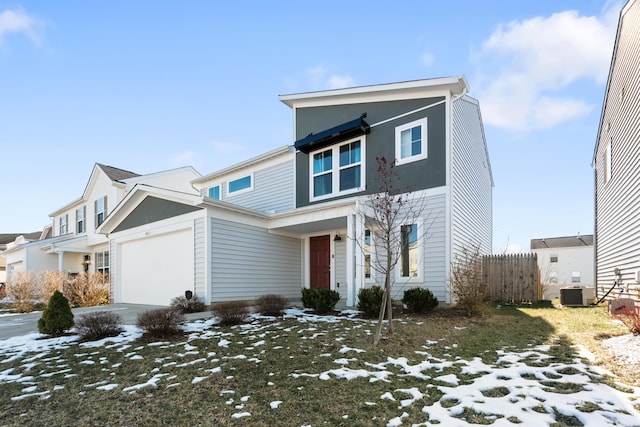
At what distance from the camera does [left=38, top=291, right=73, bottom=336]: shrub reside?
22.9 feet

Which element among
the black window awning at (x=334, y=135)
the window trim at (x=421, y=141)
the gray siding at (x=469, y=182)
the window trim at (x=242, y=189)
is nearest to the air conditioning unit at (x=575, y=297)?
the gray siding at (x=469, y=182)

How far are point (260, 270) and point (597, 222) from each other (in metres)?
13.7

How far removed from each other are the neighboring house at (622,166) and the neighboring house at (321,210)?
399 cm

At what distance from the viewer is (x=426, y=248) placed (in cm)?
998

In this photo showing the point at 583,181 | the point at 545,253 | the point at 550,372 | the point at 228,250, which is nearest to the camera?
the point at 550,372

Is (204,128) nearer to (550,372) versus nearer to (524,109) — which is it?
(524,109)

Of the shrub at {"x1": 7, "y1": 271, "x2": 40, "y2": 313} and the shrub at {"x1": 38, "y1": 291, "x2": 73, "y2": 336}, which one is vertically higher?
the shrub at {"x1": 38, "y1": 291, "x2": 73, "y2": 336}

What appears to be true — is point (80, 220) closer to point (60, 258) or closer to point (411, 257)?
point (60, 258)

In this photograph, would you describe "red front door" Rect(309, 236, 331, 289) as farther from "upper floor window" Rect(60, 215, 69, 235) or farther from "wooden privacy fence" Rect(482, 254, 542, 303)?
"upper floor window" Rect(60, 215, 69, 235)

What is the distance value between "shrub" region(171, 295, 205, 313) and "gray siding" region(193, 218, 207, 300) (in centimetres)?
28

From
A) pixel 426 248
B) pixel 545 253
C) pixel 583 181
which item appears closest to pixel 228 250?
pixel 426 248

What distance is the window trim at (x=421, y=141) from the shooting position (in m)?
10.1

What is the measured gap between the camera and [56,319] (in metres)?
7.00

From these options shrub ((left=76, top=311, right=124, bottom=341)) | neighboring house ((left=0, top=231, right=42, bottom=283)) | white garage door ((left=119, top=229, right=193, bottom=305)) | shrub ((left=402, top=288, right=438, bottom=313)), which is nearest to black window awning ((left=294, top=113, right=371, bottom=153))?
white garage door ((left=119, top=229, right=193, bottom=305))
